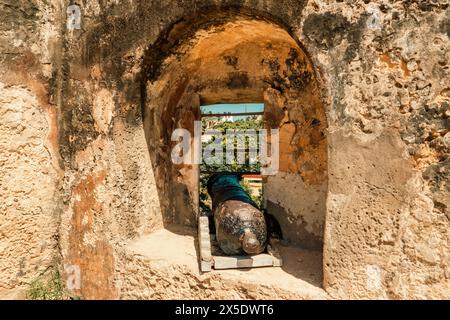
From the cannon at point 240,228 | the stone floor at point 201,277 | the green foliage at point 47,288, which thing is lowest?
the green foliage at point 47,288

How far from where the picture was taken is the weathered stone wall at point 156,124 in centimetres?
196

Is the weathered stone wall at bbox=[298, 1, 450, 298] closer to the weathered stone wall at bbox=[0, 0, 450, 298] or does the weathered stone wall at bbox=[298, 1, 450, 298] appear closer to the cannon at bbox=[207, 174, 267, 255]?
the weathered stone wall at bbox=[0, 0, 450, 298]

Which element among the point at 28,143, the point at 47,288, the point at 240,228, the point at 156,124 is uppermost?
the point at 156,124

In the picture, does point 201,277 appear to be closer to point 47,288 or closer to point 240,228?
point 240,228

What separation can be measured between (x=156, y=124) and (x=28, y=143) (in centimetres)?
110

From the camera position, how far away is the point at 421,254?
1.96m

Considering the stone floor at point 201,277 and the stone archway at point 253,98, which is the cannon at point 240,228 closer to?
the stone floor at point 201,277

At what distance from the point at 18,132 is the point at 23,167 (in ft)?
0.98

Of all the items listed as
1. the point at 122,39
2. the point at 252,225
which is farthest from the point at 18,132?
the point at 252,225

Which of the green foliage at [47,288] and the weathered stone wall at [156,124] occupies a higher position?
the weathered stone wall at [156,124]

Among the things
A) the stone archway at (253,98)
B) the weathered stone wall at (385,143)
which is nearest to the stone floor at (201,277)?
the weathered stone wall at (385,143)

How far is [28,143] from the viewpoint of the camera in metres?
2.85

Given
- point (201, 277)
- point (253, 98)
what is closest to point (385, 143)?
point (201, 277)

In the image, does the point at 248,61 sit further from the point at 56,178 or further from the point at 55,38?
the point at 56,178
